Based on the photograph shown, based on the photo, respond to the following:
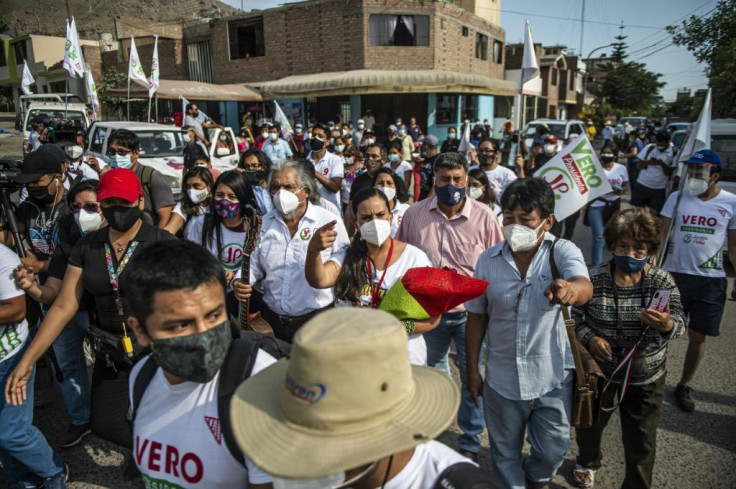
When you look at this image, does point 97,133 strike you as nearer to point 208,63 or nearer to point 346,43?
point 346,43

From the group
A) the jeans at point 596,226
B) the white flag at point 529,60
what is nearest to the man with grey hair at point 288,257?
A: the jeans at point 596,226

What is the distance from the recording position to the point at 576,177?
4.15 meters

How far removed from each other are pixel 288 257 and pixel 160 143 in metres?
7.99

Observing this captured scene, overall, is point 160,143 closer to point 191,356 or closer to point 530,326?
point 530,326

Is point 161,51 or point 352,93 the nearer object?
point 352,93

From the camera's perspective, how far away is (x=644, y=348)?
270 cm

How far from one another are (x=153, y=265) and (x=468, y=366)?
1870mm

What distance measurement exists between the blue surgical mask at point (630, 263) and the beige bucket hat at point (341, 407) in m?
2.03

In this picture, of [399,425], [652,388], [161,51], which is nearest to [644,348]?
[652,388]

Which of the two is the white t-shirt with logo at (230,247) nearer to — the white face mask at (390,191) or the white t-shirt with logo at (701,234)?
the white face mask at (390,191)

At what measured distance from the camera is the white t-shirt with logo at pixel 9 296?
257 centimetres

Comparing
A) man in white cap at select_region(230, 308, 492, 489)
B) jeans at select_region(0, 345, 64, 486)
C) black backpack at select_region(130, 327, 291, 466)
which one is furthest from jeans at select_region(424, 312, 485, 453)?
jeans at select_region(0, 345, 64, 486)

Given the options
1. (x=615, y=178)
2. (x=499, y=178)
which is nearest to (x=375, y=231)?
(x=499, y=178)

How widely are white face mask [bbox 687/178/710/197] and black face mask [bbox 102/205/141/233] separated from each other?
4.14 m
